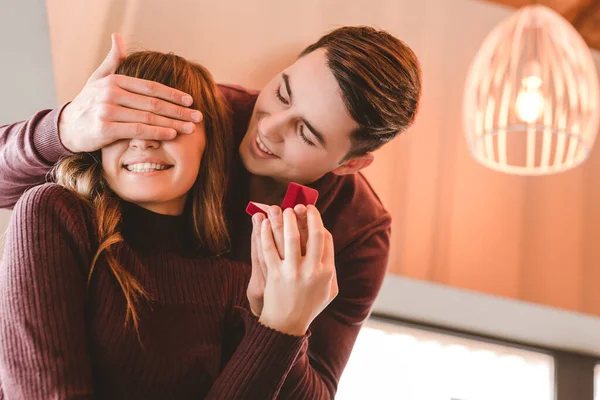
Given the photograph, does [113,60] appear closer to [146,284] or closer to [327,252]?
[146,284]

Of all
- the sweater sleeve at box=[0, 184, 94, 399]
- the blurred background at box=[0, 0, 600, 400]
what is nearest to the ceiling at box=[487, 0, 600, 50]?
the blurred background at box=[0, 0, 600, 400]

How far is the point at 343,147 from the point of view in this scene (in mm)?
1518

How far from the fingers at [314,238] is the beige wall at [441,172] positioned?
1.04 metres

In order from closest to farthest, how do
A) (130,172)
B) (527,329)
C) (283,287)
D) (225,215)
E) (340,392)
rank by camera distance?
(283,287) < (130,172) < (225,215) < (340,392) < (527,329)

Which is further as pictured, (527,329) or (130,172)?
(527,329)

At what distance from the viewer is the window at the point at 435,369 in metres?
2.52

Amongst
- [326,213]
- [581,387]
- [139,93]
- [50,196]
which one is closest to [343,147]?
[326,213]

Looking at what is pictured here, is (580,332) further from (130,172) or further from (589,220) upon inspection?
(130,172)

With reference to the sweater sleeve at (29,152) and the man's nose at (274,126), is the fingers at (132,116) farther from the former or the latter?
the man's nose at (274,126)

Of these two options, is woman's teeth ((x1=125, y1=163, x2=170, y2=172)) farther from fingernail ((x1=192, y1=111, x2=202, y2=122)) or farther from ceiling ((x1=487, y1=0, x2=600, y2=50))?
ceiling ((x1=487, y1=0, x2=600, y2=50))

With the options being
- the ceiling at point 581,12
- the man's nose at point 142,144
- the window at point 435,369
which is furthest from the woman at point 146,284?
the ceiling at point 581,12

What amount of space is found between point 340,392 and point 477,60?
3.80ft

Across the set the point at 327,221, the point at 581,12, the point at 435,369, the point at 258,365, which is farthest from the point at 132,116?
the point at 581,12

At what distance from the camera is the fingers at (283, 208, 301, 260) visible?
3.57 ft
